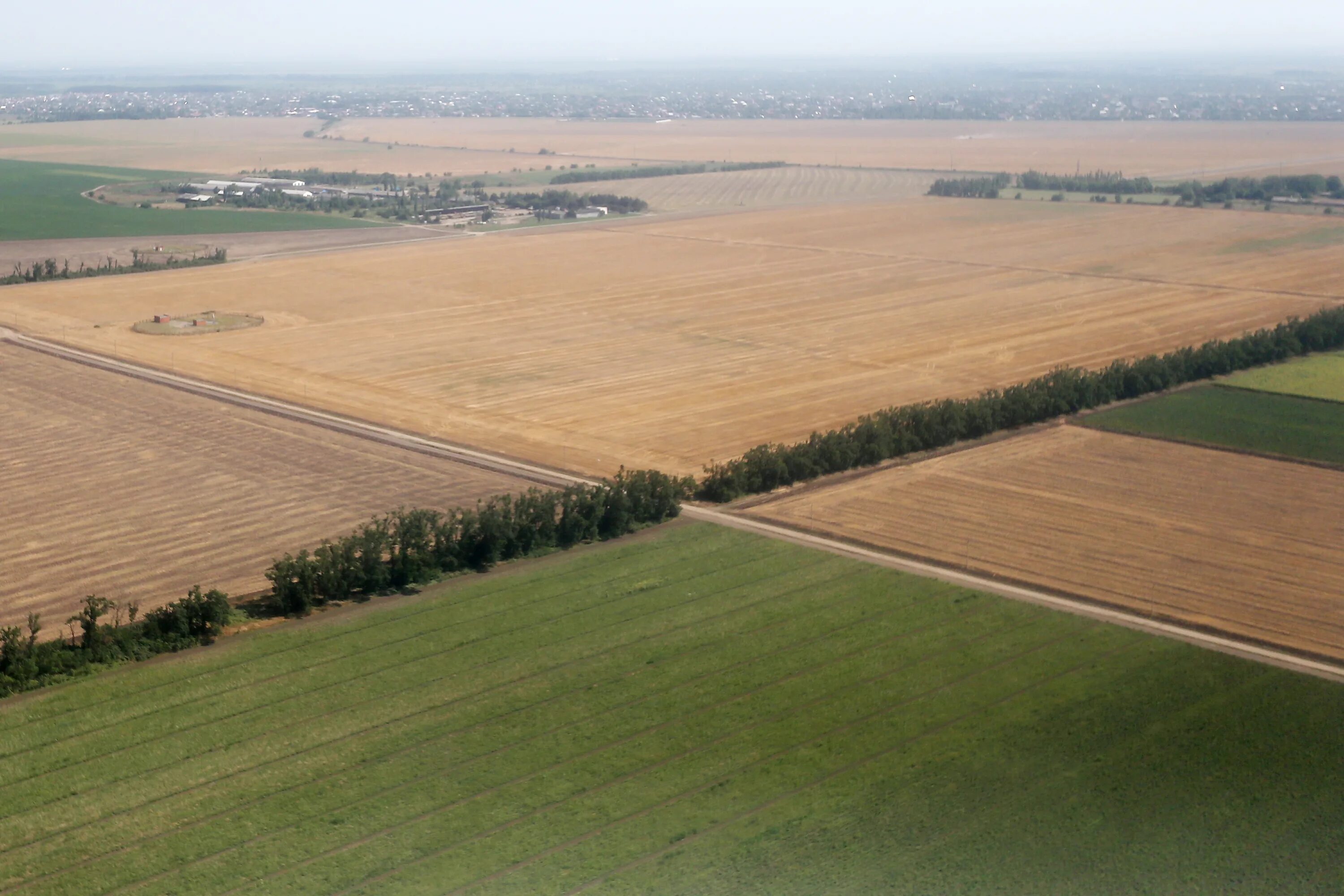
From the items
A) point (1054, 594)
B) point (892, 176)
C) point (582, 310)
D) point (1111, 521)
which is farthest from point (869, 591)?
point (892, 176)

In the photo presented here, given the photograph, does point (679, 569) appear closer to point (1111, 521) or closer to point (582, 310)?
point (1111, 521)

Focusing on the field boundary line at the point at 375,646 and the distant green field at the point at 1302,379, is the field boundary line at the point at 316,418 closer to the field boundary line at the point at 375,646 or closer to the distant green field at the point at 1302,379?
the field boundary line at the point at 375,646

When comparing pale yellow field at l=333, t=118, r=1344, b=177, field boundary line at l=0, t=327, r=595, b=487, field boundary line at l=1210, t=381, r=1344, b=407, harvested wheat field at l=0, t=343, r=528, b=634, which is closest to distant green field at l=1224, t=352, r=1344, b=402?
field boundary line at l=1210, t=381, r=1344, b=407

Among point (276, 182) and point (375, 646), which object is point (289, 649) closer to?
point (375, 646)

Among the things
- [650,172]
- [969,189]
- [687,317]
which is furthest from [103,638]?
[650,172]

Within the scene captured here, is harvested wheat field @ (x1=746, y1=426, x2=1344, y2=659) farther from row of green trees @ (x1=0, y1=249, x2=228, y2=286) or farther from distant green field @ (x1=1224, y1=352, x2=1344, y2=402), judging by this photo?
row of green trees @ (x1=0, y1=249, x2=228, y2=286)
